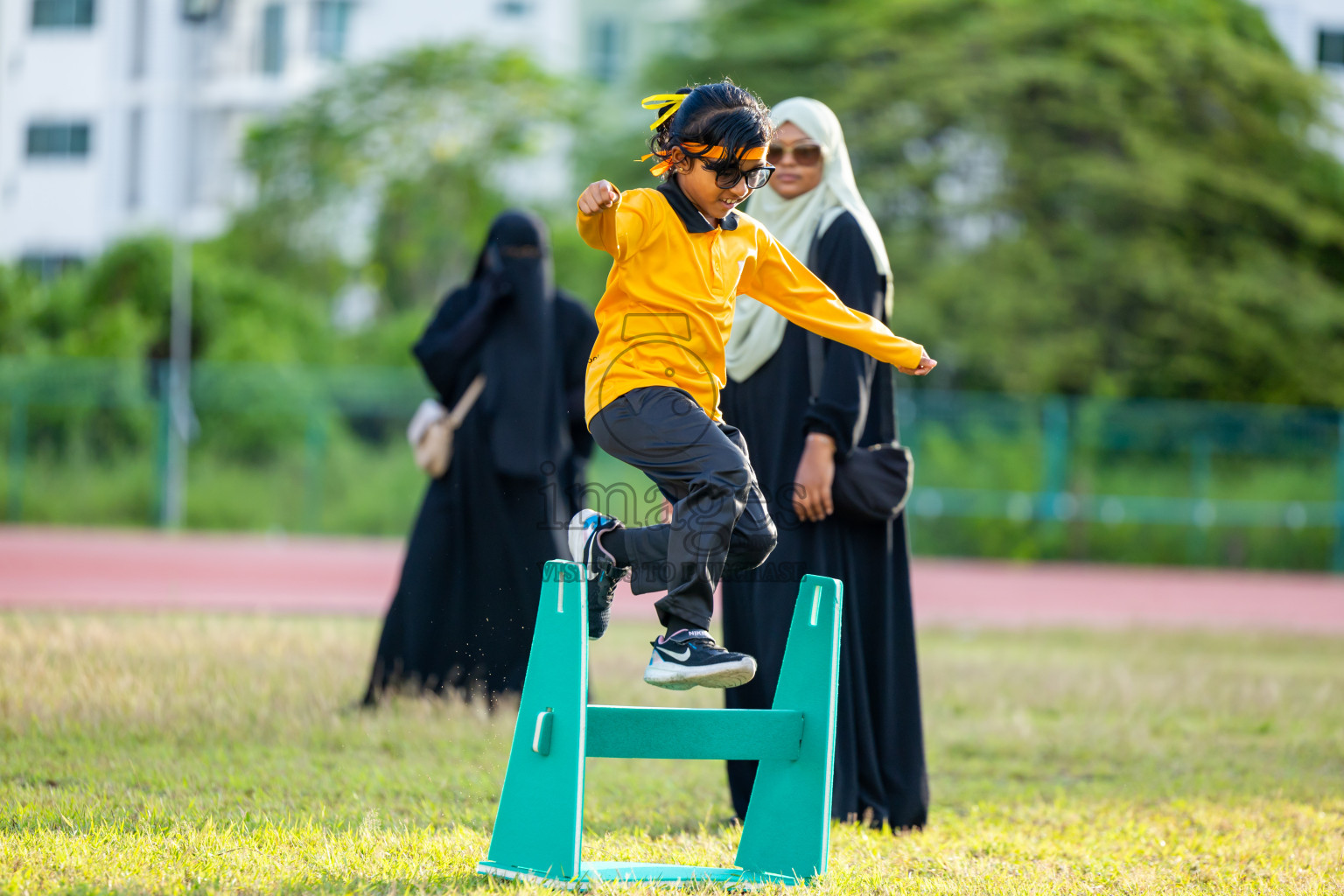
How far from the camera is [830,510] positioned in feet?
13.9

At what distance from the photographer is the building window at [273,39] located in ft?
101

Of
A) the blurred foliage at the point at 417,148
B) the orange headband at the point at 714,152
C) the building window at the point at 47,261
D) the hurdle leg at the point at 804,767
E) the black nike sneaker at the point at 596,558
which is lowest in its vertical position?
the hurdle leg at the point at 804,767

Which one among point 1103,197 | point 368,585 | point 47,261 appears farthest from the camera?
point 47,261

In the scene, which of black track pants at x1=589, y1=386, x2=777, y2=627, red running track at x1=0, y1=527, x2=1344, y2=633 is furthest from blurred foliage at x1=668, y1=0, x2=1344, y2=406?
black track pants at x1=589, y1=386, x2=777, y2=627

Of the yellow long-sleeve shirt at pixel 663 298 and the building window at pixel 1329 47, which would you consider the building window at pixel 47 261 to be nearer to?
the building window at pixel 1329 47

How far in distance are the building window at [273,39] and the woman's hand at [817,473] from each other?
28.9 meters

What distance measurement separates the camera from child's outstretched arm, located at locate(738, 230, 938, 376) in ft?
11.2

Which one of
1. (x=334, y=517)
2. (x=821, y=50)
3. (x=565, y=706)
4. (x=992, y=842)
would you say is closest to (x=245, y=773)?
(x=565, y=706)

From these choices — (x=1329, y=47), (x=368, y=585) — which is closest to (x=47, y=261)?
(x=368, y=585)

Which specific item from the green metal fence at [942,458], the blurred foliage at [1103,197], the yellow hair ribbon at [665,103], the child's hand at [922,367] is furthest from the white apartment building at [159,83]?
the child's hand at [922,367]

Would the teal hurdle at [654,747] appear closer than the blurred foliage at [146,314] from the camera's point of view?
Yes

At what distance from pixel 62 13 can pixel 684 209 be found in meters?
24.9

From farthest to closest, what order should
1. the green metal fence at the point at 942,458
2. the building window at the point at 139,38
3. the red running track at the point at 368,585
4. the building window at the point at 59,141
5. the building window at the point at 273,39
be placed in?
the building window at the point at 273,39 < the building window at the point at 59,141 < the building window at the point at 139,38 < the green metal fence at the point at 942,458 < the red running track at the point at 368,585

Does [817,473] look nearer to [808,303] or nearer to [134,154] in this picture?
[808,303]
